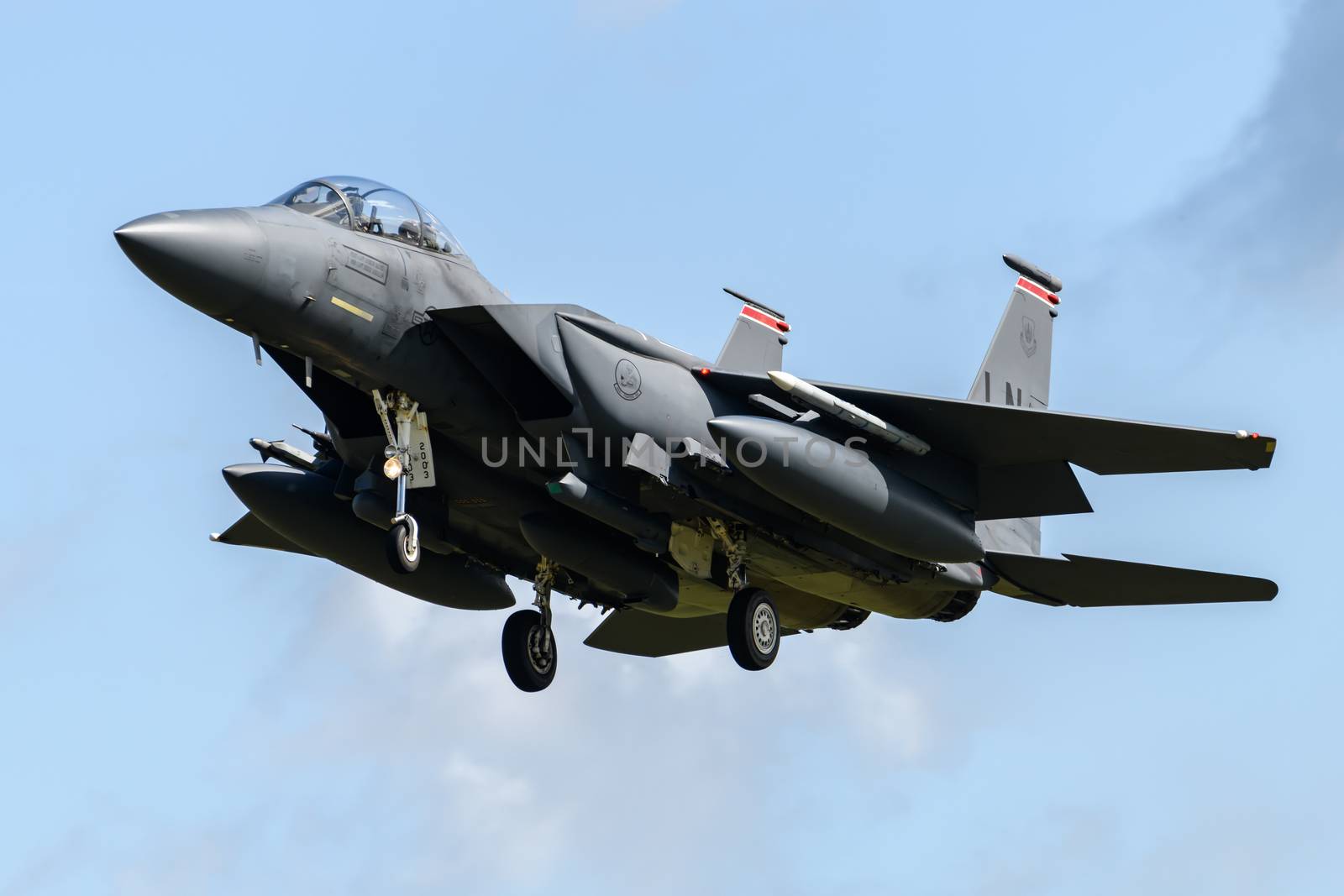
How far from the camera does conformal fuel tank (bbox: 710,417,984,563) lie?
51.3 feet

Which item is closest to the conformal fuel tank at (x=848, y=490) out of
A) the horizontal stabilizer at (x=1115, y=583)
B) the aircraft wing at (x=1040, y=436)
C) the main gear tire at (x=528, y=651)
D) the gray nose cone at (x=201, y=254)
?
the aircraft wing at (x=1040, y=436)

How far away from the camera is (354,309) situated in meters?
14.8

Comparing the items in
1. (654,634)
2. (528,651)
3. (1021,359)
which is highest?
(1021,359)

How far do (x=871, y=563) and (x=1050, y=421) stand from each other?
243cm

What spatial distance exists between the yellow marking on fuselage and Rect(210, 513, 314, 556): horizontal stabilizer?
530cm

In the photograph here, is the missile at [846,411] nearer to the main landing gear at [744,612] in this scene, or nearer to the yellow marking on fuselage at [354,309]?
the main landing gear at [744,612]

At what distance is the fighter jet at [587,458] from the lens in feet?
48.9

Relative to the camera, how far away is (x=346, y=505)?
1777 centimetres

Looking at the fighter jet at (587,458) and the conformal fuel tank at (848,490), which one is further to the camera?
the conformal fuel tank at (848,490)

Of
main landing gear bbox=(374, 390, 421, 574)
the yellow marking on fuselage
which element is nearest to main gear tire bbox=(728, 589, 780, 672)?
main landing gear bbox=(374, 390, 421, 574)

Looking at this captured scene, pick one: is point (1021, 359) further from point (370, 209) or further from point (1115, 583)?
point (370, 209)

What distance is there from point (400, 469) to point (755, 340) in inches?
239

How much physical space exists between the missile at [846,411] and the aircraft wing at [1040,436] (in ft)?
0.61

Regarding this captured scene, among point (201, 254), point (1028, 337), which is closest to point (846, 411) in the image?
point (1028, 337)
